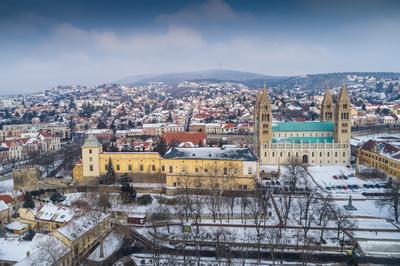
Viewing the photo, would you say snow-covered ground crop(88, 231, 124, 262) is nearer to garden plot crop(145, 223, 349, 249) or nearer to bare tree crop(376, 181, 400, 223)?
garden plot crop(145, 223, 349, 249)

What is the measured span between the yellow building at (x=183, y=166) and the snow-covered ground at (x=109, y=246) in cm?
1104

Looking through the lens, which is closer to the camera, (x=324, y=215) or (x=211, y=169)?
(x=324, y=215)

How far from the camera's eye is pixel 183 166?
1761 inches

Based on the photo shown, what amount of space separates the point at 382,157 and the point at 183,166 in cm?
2767

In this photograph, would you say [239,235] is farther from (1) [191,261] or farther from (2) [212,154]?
(2) [212,154]

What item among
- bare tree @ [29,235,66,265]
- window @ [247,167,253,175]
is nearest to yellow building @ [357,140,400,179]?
window @ [247,167,253,175]

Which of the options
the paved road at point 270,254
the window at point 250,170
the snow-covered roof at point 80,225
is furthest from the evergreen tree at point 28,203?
the window at point 250,170

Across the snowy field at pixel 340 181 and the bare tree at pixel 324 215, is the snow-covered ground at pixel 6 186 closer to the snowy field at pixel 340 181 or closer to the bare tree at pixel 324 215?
the bare tree at pixel 324 215

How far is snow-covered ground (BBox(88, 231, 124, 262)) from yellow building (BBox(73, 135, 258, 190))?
11.0 m

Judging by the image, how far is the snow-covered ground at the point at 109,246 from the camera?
28922 millimetres

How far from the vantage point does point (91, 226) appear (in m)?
31.2

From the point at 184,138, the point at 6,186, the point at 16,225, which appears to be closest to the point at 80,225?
the point at 16,225

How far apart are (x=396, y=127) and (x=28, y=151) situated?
85586mm

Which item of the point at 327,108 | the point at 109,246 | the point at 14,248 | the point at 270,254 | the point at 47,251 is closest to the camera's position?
the point at 47,251
